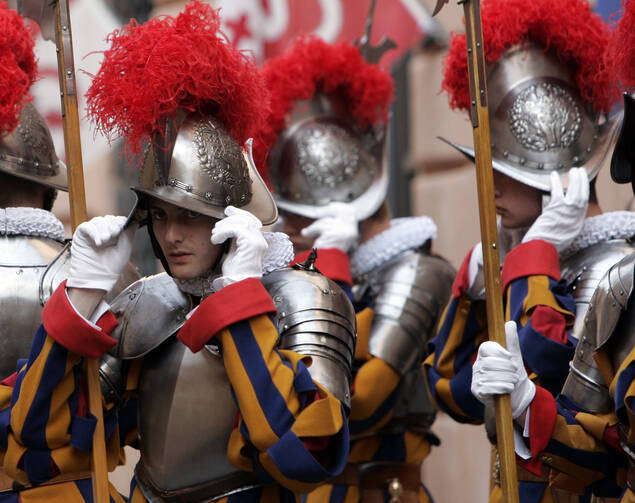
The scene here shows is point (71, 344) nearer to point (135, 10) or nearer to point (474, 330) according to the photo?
point (474, 330)

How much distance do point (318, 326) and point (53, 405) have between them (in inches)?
33.3

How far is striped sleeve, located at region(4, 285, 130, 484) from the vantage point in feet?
11.3

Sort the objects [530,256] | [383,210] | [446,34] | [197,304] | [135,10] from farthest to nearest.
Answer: [135,10] < [446,34] < [383,210] < [530,256] < [197,304]

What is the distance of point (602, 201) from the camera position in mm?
6340

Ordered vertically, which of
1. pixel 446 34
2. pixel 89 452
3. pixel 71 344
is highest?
pixel 446 34

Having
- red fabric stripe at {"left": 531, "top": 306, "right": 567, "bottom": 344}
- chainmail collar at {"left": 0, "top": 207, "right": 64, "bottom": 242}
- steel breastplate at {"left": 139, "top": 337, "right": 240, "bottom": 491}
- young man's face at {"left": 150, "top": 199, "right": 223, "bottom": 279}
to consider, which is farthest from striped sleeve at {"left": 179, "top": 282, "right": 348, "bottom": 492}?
chainmail collar at {"left": 0, "top": 207, "right": 64, "bottom": 242}

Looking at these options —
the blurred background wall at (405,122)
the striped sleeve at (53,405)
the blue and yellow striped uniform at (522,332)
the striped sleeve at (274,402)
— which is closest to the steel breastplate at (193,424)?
the striped sleeve at (274,402)

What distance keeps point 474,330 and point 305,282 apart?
3.95ft

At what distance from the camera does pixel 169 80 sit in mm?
3562

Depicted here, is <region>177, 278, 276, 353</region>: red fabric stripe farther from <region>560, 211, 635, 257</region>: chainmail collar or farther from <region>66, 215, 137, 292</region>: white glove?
<region>560, 211, 635, 257</region>: chainmail collar

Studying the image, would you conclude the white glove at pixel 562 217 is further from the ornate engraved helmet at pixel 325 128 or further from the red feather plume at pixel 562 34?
the ornate engraved helmet at pixel 325 128

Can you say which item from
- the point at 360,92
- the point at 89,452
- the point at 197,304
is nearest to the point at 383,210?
the point at 360,92

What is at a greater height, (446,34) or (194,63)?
(446,34)

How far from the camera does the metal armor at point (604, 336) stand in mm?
3352
